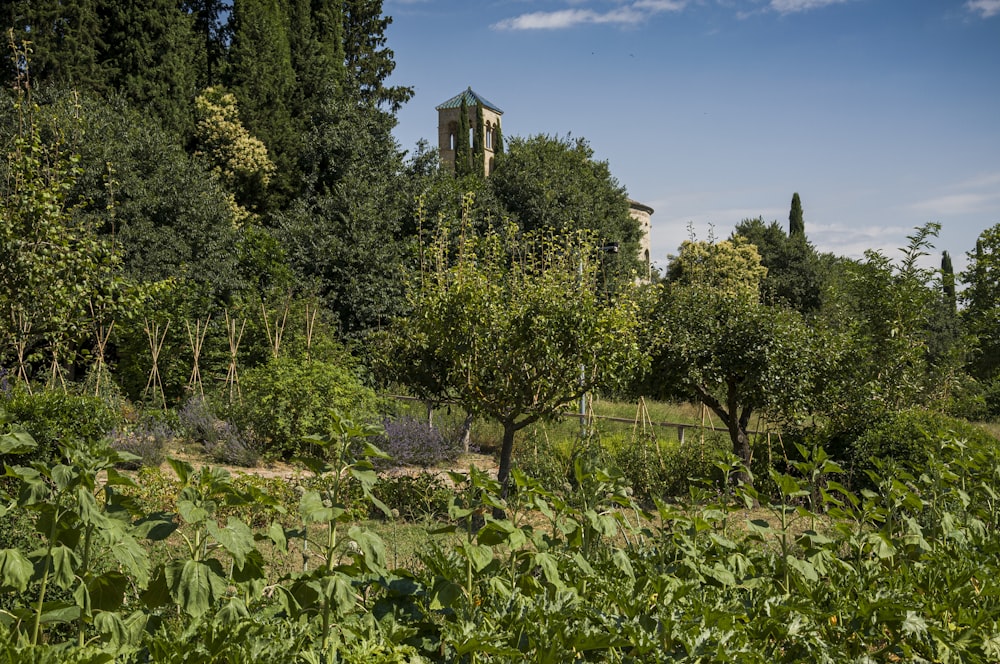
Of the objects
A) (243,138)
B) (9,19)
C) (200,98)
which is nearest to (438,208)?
(243,138)

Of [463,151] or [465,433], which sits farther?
[463,151]

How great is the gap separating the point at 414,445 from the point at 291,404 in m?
1.77

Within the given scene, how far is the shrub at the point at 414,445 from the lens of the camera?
1046 cm

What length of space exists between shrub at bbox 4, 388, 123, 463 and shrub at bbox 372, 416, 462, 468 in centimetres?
327

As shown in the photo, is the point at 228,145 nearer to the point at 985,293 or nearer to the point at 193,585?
the point at 985,293

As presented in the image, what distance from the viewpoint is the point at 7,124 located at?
650 inches

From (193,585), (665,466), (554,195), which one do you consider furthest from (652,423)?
(554,195)

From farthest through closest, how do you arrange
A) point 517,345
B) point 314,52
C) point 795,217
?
point 795,217
point 314,52
point 517,345

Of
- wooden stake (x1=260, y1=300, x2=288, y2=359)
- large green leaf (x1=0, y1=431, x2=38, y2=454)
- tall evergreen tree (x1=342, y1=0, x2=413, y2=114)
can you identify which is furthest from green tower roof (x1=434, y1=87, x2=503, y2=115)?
large green leaf (x1=0, y1=431, x2=38, y2=454)

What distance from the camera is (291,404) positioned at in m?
10.6

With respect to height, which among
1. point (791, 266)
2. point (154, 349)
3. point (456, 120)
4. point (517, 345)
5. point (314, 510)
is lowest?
point (314, 510)

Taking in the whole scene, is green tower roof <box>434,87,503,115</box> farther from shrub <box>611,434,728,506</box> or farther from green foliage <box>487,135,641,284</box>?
shrub <box>611,434,728,506</box>

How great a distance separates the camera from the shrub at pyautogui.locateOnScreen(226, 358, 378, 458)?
10484 millimetres

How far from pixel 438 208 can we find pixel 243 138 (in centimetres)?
594
